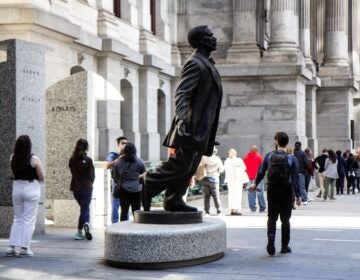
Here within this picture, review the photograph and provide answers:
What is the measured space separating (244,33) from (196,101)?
65.7 feet

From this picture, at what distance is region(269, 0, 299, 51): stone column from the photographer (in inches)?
1188

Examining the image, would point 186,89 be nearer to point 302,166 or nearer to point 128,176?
point 128,176

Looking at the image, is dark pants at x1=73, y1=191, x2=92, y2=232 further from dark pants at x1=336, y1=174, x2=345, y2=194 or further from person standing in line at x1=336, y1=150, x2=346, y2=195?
dark pants at x1=336, y1=174, x2=345, y2=194

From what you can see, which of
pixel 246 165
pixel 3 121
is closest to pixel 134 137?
pixel 246 165

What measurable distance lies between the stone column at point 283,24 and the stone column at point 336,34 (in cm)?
1043

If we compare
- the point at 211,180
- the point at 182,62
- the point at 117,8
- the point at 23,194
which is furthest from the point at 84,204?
the point at 182,62

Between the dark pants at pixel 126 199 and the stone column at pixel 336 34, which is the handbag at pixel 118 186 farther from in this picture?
the stone column at pixel 336 34

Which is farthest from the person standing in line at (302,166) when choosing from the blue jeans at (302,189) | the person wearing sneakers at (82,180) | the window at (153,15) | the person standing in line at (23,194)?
the person standing in line at (23,194)

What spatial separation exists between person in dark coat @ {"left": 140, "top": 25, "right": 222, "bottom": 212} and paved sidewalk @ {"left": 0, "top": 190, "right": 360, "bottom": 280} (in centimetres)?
119

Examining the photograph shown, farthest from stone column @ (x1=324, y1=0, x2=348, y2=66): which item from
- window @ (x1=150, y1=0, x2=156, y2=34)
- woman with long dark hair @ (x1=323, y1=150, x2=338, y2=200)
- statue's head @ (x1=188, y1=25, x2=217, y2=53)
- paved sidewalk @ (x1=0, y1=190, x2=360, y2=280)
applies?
statue's head @ (x1=188, y1=25, x2=217, y2=53)

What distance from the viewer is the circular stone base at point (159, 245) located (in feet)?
32.4

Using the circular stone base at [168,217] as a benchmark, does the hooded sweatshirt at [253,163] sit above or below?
above

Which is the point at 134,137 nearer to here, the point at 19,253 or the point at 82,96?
the point at 82,96

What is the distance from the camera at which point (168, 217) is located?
10.6m
